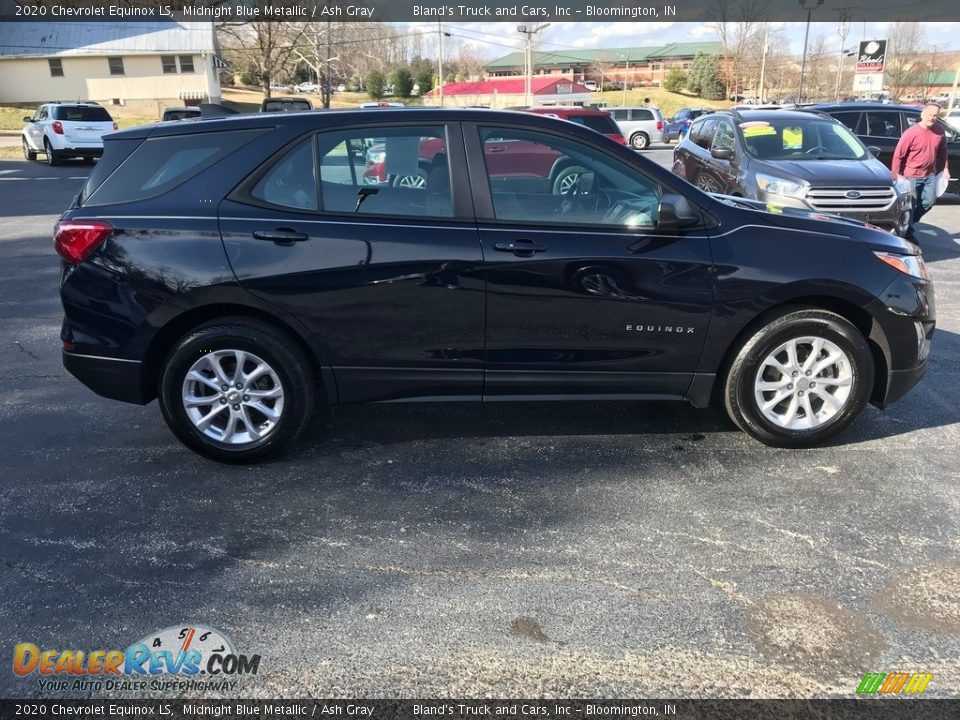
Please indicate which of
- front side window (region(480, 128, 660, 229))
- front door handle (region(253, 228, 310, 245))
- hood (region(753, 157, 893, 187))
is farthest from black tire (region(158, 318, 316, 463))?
hood (region(753, 157, 893, 187))

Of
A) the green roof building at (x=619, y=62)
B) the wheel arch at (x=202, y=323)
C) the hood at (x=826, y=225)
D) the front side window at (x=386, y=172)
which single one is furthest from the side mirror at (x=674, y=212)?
the green roof building at (x=619, y=62)

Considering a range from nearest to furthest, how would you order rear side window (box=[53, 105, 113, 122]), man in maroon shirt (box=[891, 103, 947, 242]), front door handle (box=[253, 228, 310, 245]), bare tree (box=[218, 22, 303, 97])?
front door handle (box=[253, 228, 310, 245])
man in maroon shirt (box=[891, 103, 947, 242])
rear side window (box=[53, 105, 113, 122])
bare tree (box=[218, 22, 303, 97])

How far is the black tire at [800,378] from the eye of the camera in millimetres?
4082

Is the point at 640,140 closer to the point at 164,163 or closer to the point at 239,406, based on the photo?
the point at 164,163

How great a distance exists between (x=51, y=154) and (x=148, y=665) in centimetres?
2338

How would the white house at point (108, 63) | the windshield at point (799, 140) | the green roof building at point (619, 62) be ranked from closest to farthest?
1. the windshield at point (799, 140)
2. the white house at point (108, 63)
3. the green roof building at point (619, 62)

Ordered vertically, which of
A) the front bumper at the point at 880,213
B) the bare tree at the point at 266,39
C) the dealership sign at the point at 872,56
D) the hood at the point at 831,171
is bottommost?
the front bumper at the point at 880,213

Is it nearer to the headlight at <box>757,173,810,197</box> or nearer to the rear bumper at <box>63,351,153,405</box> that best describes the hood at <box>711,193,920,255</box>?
the rear bumper at <box>63,351,153,405</box>

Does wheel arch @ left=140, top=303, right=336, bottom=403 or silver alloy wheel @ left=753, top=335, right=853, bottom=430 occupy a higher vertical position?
wheel arch @ left=140, top=303, right=336, bottom=403

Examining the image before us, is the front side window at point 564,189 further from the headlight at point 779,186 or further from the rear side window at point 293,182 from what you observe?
the headlight at point 779,186

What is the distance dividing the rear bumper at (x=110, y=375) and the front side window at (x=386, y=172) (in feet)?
4.34

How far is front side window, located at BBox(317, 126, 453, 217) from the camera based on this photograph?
3947mm

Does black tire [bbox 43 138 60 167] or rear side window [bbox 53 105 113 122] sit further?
rear side window [bbox 53 105 113 122]

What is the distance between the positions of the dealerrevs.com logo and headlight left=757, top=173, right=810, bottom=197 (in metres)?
8.15
